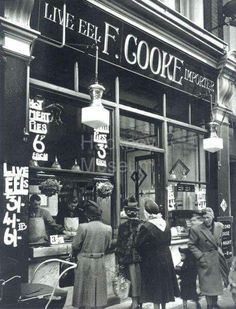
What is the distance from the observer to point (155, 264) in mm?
5727

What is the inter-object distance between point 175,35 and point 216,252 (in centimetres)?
444

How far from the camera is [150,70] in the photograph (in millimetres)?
7891

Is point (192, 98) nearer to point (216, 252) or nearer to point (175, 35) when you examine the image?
point (175, 35)

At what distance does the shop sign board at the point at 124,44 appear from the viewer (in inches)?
234

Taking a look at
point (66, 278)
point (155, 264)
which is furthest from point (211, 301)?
point (66, 278)

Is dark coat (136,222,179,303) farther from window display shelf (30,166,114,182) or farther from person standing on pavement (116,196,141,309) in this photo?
window display shelf (30,166,114,182)

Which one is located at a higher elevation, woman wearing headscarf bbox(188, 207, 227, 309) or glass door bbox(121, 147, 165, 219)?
glass door bbox(121, 147, 165, 219)

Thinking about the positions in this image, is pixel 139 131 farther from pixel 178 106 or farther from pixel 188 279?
pixel 188 279

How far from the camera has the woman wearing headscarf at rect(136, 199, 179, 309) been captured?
5.66 metres

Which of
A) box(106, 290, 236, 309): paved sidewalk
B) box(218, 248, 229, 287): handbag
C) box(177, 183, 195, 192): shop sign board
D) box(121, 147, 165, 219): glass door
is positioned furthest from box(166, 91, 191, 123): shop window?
box(106, 290, 236, 309): paved sidewalk

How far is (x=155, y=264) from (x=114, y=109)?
282 centimetres

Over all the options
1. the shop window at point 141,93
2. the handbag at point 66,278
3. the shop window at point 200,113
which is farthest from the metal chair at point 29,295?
the shop window at point 200,113

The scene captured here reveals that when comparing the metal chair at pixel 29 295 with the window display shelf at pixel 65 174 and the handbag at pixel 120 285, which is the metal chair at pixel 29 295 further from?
the handbag at pixel 120 285

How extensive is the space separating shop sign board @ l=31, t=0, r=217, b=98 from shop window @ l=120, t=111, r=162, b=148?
86 centimetres
